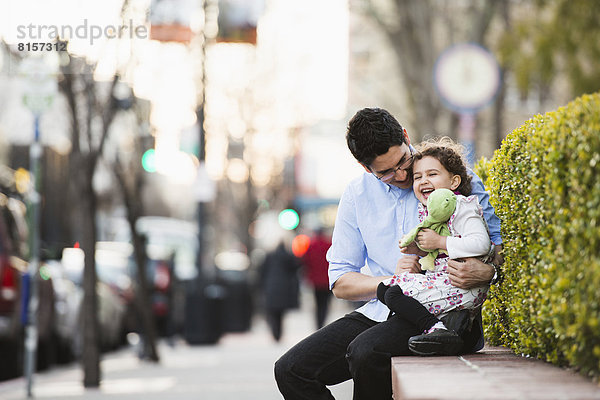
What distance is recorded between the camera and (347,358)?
5.07 meters

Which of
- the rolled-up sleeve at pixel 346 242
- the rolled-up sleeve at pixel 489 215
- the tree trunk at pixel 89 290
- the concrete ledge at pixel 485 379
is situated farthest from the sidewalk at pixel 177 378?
the concrete ledge at pixel 485 379

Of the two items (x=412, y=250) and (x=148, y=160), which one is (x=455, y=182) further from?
(x=148, y=160)

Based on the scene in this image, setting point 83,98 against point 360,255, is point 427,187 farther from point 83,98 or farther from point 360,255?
point 83,98

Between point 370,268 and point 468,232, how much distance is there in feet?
2.74

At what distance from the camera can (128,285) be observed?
19766mm

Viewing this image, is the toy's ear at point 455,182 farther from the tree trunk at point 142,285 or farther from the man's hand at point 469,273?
the tree trunk at point 142,285

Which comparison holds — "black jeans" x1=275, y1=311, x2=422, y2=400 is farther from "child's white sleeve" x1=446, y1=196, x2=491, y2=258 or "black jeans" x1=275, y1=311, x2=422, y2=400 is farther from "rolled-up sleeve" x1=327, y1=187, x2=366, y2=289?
"child's white sleeve" x1=446, y1=196, x2=491, y2=258

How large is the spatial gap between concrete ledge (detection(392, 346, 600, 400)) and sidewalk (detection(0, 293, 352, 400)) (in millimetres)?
3442

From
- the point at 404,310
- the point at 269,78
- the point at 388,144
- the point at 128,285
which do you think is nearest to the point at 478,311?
the point at 404,310

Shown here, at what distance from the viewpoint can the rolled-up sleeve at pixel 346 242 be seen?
558cm

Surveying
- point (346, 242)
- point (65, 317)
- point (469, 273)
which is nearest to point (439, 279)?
point (469, 273)

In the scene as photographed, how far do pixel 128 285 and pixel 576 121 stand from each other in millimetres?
16351

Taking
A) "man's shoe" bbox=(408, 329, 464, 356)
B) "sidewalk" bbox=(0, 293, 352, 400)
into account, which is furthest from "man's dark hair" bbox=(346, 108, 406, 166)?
"sidewalk" bbox=(0, 293, 352, 400)

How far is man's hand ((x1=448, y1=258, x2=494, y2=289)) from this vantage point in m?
4.87
